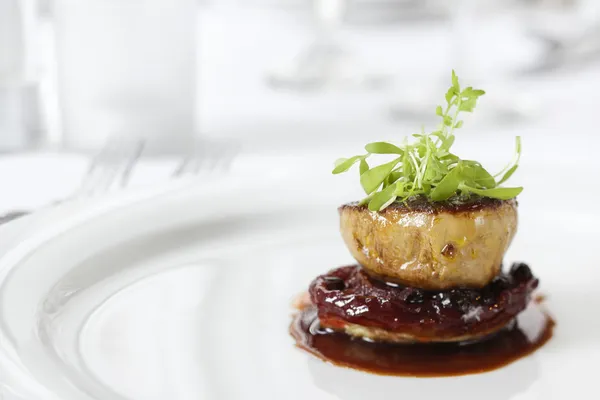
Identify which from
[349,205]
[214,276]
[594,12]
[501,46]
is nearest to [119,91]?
[214,276]

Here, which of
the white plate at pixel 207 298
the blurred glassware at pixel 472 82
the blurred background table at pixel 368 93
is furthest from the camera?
the blurred glassware at pixel 472 82

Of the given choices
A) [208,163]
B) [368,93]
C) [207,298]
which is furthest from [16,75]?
[368,93]

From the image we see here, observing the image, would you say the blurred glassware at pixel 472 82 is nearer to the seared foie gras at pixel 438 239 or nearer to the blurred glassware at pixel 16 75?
the blurred glassware at pixel 16 75

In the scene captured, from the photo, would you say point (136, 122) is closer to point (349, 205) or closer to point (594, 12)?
point (349, 205)

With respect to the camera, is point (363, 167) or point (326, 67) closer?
point (363, 167)

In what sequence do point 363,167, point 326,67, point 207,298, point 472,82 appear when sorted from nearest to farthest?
point 363,167
point 207,298
point 472,82
point 326,67

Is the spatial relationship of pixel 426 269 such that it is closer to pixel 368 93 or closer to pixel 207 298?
pixel 207 298

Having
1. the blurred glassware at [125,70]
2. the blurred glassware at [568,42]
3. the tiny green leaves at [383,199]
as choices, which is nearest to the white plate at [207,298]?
the tiny green leaves at [383,199]

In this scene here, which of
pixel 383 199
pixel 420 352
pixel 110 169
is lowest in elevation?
pixel 420 352
